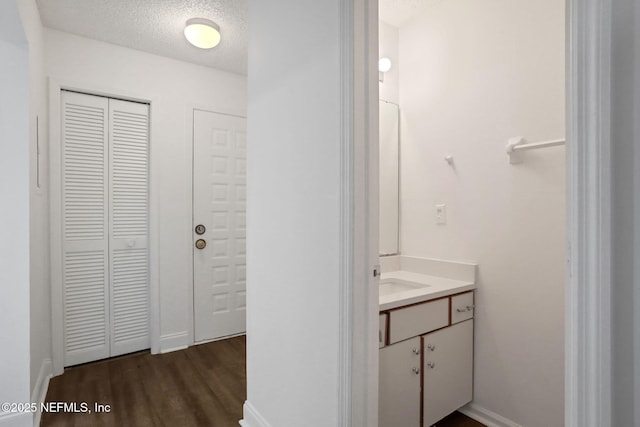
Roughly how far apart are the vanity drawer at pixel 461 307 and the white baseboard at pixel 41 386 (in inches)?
94.0

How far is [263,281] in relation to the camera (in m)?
1.73

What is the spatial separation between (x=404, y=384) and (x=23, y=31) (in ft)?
8.63

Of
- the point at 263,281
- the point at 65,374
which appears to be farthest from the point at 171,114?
the point at 65,374

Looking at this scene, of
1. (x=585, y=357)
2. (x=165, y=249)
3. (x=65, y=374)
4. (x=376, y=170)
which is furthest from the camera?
(x=165, y=249)

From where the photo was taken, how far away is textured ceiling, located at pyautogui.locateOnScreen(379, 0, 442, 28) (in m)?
2.19

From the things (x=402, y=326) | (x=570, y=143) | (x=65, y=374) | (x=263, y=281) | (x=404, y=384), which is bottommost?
(x=65, y=374)

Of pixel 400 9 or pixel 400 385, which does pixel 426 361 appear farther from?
pixel 400 9

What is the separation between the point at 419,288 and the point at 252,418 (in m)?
1.16

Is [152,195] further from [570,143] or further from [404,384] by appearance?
[570,143]

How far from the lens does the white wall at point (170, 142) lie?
9.02 feet

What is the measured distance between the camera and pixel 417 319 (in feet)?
5.40

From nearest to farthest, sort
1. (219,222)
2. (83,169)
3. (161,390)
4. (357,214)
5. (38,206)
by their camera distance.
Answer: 1. (357,214)
2. (38,206)
3. (161,390)
4. (83,169)
5. (219,222)

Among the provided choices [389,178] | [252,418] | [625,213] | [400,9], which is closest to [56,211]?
[252,418]

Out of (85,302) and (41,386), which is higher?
(85,302)
